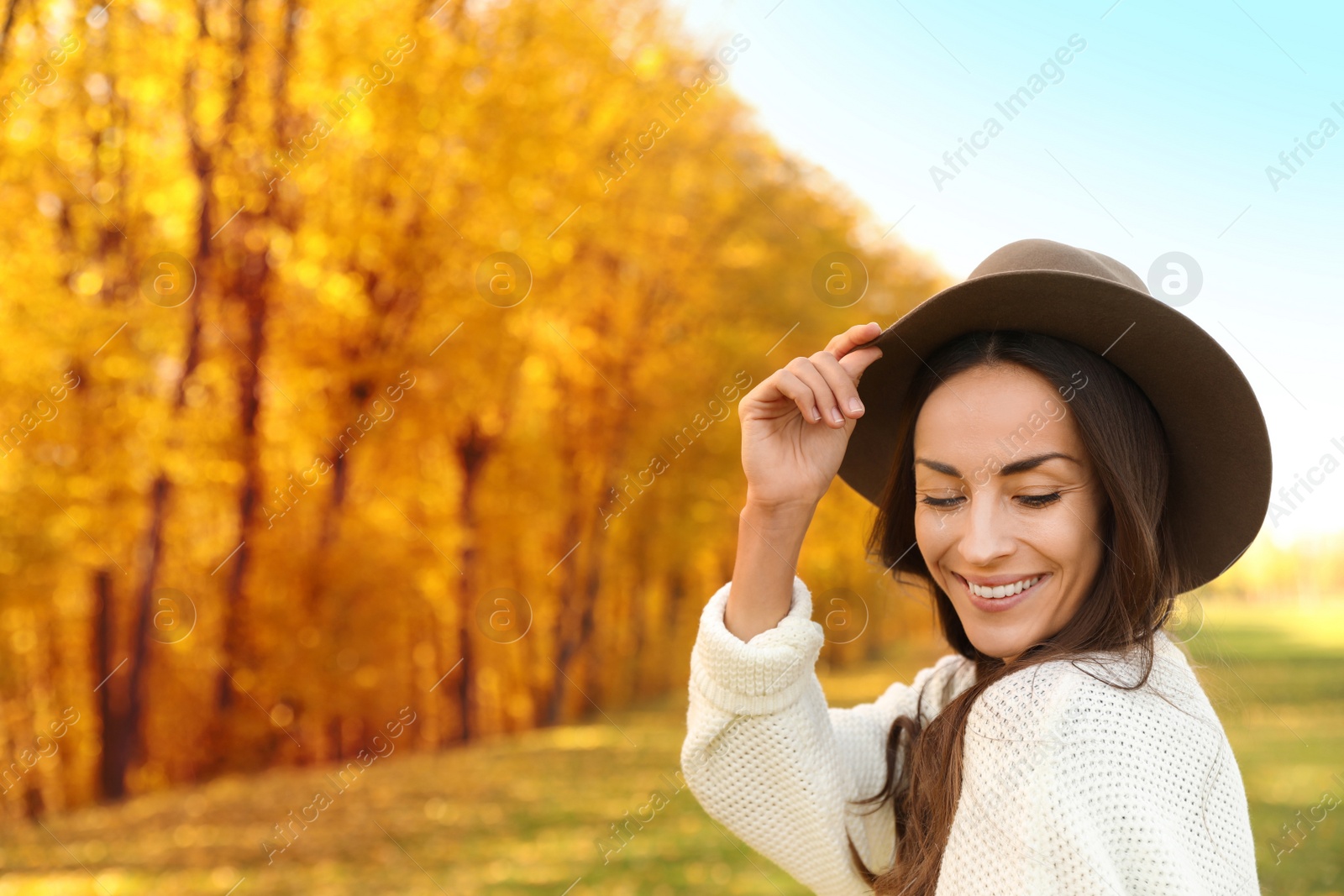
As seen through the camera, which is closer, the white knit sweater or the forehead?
the white knit sweater

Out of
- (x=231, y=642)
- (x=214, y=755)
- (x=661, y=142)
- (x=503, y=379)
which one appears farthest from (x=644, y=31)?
(x=214, y=755)

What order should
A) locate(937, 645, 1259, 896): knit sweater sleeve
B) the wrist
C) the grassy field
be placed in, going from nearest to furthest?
locate(937, 645, 1259, 896): knit sweater sleeve, the wrist, the grassy field

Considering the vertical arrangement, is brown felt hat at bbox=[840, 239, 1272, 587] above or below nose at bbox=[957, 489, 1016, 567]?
above

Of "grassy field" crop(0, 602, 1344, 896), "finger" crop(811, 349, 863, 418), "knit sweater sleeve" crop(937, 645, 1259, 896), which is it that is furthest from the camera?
"grassy field" crop(0, 602, 1344, 896)

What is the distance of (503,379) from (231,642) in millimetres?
4431

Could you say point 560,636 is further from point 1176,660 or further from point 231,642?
point 1176,660

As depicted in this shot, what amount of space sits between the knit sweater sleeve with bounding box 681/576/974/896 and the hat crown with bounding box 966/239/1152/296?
0.71 m

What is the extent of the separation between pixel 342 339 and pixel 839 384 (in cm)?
1068

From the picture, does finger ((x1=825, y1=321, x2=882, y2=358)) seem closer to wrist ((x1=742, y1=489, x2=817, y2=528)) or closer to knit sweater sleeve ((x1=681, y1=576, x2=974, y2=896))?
wrist ((x1=742, y1=489, x2=817, y2=528))

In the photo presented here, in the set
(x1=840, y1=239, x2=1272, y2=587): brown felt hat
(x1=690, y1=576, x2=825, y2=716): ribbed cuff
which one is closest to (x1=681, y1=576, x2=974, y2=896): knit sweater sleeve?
(x1=690, y1=576, x2=825, y2=716): ribbed cuff

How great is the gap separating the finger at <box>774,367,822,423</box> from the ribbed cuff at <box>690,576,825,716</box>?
378mm

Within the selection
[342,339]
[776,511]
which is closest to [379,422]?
[342,339]

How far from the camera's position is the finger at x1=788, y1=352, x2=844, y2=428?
5.86 ft

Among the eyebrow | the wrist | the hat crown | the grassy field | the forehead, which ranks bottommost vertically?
the grassy field
